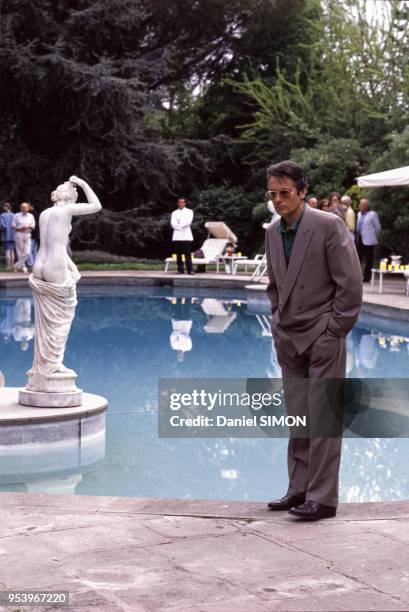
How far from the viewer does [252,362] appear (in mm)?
11688

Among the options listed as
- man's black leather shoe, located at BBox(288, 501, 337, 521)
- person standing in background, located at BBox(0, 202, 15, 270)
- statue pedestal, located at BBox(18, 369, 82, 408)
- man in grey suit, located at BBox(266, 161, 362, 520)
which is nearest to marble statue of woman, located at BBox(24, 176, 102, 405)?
statue pedestal, located at BBox(18, 369, 82, 408)

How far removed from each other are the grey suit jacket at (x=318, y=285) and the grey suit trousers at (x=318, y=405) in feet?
0.18

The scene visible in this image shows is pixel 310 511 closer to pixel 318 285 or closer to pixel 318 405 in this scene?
pixel 318 405

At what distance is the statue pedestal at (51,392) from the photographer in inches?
285

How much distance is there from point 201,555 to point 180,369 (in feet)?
23.7

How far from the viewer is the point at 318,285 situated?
4.45 metres

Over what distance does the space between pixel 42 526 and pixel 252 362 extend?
24.7 feet

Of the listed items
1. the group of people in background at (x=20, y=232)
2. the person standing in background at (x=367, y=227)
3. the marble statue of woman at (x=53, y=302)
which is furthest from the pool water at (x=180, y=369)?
the person standing in background at (x=367, y=227)

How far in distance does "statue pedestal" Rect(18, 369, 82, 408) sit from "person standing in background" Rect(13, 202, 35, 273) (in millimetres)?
15415

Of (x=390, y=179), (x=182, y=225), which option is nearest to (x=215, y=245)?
(x=182, y=225)

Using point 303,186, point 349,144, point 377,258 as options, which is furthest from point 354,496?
point 349,144

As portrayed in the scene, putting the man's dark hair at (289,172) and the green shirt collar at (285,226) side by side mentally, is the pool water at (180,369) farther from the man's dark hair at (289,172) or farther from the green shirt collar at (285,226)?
the man's dark hair at (289,172)

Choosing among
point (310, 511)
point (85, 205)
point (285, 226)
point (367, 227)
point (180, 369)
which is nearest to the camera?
point (310, 511)

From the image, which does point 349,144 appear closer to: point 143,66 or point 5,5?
point 143,66
